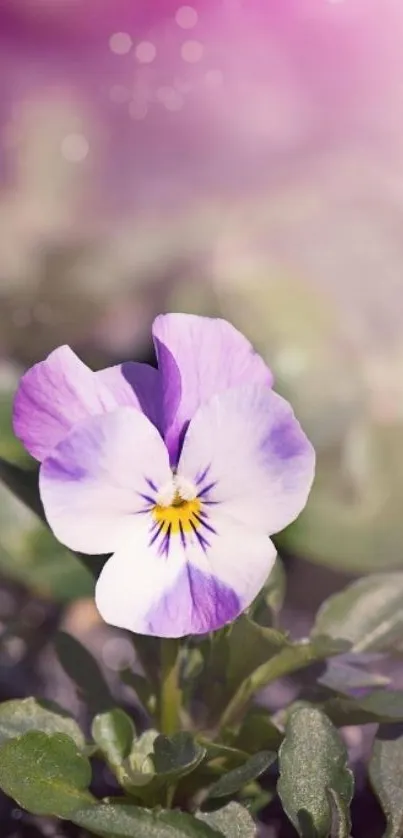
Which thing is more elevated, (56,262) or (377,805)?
(56,262)

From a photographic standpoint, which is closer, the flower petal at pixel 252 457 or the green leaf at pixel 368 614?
the flower petal at pixel 252 457

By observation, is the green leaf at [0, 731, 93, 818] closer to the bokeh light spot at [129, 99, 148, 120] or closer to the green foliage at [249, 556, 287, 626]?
the green foliage at [249, 556, 287, 626]

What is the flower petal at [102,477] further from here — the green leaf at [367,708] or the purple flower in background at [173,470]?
the green leaf at [367,708]

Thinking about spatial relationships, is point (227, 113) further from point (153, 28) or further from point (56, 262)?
point (56, 262)

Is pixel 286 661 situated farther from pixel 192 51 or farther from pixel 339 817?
pixel 192 51

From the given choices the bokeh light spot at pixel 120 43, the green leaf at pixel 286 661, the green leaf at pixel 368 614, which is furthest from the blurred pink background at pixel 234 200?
the green leaf at pixel 286 661

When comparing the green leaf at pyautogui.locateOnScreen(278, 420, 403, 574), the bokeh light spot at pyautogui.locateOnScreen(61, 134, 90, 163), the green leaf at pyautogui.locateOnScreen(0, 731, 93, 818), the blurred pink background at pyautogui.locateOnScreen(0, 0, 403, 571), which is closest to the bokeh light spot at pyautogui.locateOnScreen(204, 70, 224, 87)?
the blurred pink background at pyautogui.locateOnScreen(0, 0, 403, 571)

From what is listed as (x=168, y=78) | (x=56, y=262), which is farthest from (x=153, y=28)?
(x=56, y=262)
